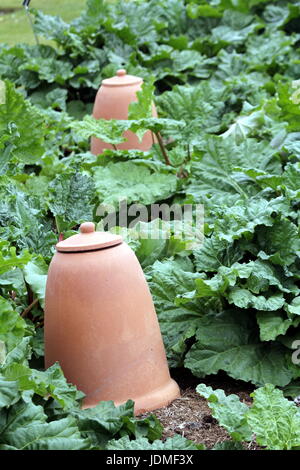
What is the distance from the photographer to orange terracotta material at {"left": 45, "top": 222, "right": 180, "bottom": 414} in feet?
11.3

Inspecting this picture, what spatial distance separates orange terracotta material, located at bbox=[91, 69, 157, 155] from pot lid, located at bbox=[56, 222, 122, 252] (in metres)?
2.63

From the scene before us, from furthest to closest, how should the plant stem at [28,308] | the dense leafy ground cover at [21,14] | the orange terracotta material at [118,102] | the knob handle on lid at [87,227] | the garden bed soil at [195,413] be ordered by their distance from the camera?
the dense leafy ground cover at [21,14], the orange terracotta material at [118,102], the plant stem at [28,308], the knob handle on lid at [87,227], the garden bed soil at [195,413]

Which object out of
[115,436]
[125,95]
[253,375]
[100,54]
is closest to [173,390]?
[253,375]

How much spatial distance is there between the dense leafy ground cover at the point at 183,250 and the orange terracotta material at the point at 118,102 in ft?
0.65

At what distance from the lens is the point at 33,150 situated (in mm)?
4883

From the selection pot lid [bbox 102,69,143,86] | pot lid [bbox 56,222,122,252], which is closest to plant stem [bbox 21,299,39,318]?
pot lid [bbox 56,222,122,252]

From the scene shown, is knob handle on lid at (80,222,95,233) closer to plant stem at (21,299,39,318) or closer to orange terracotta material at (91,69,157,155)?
plant stem at (21,299,39,318)

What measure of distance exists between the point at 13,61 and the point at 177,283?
197 inches

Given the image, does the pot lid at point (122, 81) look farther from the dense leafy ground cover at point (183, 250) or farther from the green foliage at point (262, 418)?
the green foliage at point (262, 418)

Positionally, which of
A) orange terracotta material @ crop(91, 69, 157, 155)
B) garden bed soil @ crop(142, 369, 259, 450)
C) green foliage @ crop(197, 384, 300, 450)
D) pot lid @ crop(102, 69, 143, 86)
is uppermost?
pot lid @ crop(102, 69, 143, 86)

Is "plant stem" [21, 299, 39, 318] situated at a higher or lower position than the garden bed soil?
higher

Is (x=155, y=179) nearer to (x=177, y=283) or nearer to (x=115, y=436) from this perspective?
(x=177, y=283)

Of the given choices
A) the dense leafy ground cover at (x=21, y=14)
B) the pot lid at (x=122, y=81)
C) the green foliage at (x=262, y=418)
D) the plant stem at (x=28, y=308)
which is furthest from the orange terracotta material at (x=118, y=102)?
the dense leafy ground cover at (x=21, y=14)

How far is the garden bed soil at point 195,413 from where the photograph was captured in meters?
3.30
